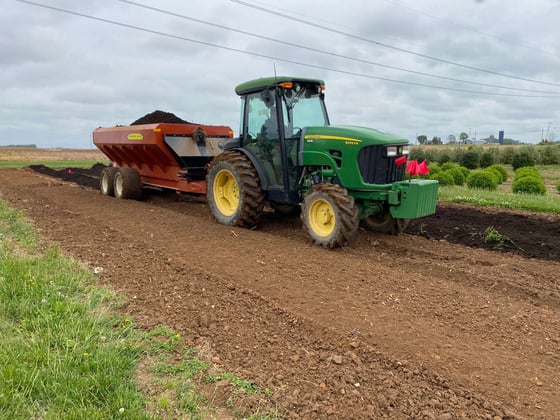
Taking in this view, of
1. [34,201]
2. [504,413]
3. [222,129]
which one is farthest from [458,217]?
[34,201]

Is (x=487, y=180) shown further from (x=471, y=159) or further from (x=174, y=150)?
(x=471, y=159)

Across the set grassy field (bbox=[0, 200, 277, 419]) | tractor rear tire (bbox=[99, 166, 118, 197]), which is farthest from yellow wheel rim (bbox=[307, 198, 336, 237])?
tractor rear tire (bbox=[99, 166, 118, 197])

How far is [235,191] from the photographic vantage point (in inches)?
339

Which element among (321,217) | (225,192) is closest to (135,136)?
(225,192)

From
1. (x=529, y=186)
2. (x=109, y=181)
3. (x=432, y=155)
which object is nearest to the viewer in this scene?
(x=109, y=181)

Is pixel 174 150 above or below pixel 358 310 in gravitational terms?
above

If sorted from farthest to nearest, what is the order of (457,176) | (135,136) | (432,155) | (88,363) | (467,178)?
(432,155) → (457,176) → (467,178) → (135,136) → (88,363)

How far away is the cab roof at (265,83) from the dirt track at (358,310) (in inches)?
95.1

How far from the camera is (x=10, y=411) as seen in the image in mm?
2779

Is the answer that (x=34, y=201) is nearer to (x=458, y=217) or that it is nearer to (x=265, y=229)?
(x=265, y=229)

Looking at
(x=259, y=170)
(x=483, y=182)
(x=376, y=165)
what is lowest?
(x=483, y=182)

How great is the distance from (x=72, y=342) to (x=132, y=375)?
0.62 metres

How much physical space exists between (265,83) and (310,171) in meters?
1.63

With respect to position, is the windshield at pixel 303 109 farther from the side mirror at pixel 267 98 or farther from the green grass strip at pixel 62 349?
the green grass strip at pixel 62 349
